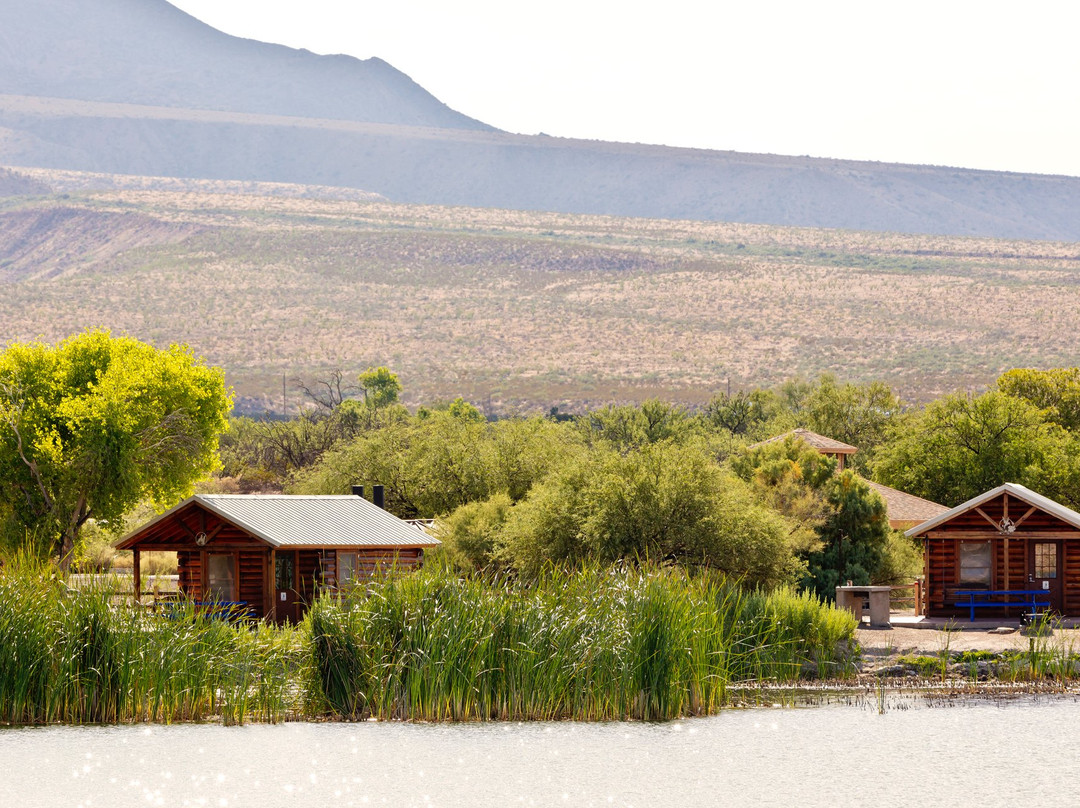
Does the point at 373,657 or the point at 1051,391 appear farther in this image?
the point at 1051,391

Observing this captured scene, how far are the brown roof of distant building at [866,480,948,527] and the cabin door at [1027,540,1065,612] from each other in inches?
326

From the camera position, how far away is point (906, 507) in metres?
52.4

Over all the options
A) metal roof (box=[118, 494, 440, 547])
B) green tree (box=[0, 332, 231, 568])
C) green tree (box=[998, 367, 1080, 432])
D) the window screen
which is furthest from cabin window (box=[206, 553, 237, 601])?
green tree (box=[998, 367, 1080, 432])

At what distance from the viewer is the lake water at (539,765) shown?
21.8 m

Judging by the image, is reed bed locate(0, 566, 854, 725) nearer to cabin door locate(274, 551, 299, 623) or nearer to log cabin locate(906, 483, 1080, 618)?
cabin door locate(274, 551, 299, 623)

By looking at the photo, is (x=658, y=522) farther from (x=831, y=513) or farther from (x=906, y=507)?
(x=906, y=507)

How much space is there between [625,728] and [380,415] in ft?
204

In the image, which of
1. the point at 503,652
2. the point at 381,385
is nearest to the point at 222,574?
the point at 503,652

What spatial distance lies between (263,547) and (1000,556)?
18951 millimetres

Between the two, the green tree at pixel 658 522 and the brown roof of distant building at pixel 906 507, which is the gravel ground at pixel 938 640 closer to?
the green tree at pixel 658 522

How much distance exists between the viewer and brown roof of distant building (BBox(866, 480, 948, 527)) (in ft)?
168

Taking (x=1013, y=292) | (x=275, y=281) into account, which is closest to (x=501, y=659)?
(x=1013, y=292)

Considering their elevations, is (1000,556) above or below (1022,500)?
below

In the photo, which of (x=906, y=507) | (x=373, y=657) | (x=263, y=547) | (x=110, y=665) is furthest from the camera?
(x=906, y=507)
